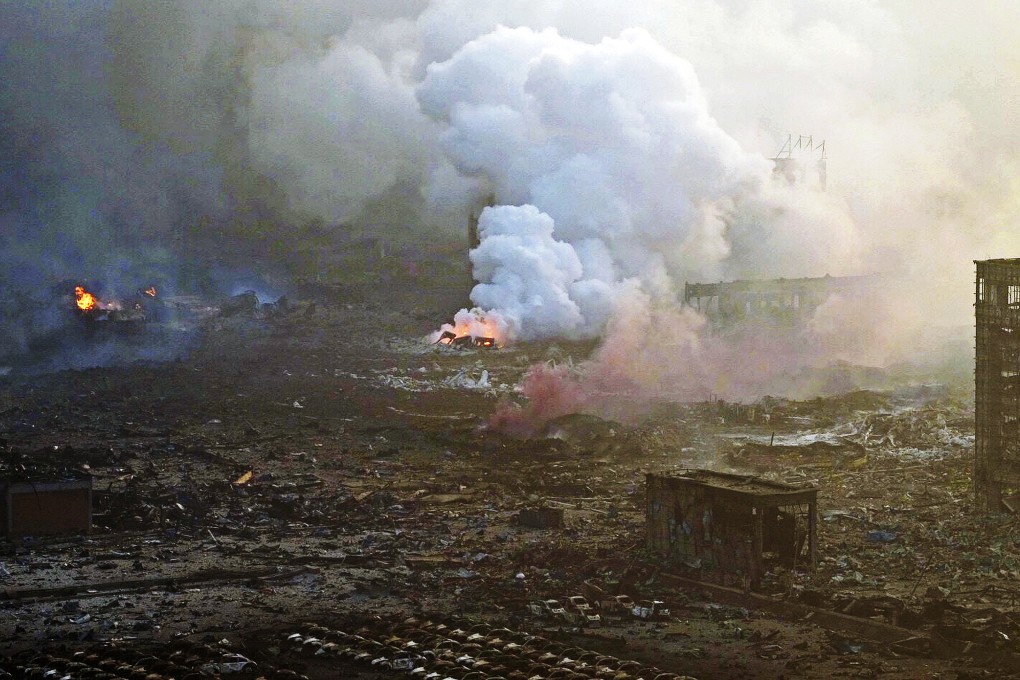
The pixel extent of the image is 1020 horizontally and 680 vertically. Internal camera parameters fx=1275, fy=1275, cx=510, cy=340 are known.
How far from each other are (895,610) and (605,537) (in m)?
5.97

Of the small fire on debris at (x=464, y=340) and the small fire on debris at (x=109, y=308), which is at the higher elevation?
the small fire on debris at (x=109, y=308)

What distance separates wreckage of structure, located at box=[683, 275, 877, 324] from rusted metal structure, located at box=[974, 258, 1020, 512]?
72.5 ft

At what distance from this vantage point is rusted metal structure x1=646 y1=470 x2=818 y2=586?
61.7 feet

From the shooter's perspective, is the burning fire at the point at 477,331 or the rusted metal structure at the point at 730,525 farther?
the burning fire at the point at 477,331

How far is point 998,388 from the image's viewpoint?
2261 centimetres

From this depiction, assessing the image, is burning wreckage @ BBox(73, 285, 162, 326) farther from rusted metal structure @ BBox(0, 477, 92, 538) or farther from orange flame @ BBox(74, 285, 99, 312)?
rusted metal structure @ BBox(0, 477, 92, 538)

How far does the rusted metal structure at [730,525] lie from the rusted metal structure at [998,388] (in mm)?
4627

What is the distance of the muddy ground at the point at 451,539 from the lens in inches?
638

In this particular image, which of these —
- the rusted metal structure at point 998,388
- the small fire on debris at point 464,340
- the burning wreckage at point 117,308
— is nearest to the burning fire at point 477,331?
the small fire on debris at point 464,340

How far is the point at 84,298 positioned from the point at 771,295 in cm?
2685

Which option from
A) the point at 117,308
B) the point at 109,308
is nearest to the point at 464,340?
the point at 117,308

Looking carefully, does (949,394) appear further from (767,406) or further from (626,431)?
(626,431)

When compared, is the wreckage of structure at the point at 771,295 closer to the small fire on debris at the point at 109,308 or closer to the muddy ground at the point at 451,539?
the muddy ground at the point at 451,539

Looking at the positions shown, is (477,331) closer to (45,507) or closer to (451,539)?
(451,539)
